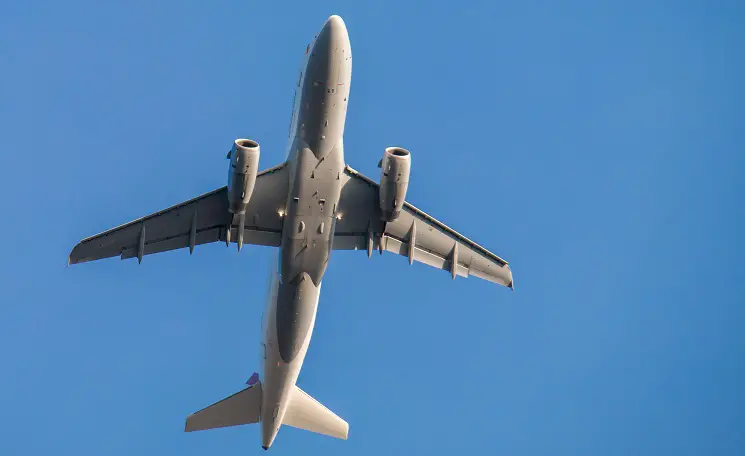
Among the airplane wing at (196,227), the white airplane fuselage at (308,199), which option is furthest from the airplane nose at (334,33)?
the airplane wing at (196,227)

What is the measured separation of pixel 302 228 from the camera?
33.9 metres

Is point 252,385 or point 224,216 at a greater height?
point 224,216

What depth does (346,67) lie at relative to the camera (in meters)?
32.1

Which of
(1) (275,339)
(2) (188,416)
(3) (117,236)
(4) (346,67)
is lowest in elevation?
(2) (188,416)

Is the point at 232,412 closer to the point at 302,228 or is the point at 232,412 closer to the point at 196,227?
the point at 196,227

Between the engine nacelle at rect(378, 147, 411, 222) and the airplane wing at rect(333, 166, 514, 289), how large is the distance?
1.56 meters

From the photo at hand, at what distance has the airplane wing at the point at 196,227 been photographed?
115 ft

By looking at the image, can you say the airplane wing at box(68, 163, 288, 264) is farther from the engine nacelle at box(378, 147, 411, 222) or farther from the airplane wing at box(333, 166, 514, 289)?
the engine nacelle at box(378, 147, 411, 222)

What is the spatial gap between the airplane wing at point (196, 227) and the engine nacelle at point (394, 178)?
3.68m

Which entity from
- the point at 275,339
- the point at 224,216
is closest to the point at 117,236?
the point at 224,216

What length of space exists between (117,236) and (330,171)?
29.0ft

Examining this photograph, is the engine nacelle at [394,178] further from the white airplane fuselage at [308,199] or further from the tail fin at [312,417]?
the tail fin at [312,417]

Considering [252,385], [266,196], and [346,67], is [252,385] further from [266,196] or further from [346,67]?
[346,67]

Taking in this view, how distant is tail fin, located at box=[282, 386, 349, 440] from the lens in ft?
131
